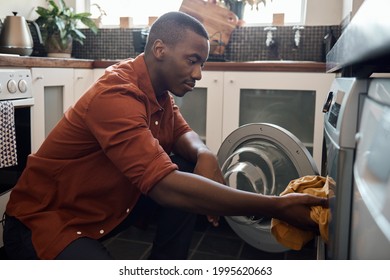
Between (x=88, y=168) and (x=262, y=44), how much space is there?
72.0 inches

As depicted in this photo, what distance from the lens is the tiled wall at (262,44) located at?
262 centimetres

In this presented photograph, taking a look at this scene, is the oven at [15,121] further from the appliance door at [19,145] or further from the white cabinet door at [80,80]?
the white cabinet door at [80,80]

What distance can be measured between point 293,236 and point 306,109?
4.44ft

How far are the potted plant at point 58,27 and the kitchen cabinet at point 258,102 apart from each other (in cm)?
96

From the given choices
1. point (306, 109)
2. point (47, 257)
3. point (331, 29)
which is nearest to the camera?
point (47, 257)

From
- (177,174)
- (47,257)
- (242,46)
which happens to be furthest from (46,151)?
(242,46)

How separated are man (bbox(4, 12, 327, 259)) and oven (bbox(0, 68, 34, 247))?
638 millimetres

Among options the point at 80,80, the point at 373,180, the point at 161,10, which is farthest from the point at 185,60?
the point at 161,10

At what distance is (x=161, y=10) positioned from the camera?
10.2ft

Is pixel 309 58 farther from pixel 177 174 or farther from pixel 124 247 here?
pixel 177 174

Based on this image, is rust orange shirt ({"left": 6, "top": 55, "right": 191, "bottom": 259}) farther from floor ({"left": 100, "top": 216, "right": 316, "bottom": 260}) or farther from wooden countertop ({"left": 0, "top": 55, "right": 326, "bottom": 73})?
wooden countertop ({"left": 0, "top": 55, "right": 326, "bottom": 73})

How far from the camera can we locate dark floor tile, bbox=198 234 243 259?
1953mm

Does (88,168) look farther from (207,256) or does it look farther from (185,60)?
(207,256)

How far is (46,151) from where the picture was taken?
1.21 metres
